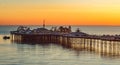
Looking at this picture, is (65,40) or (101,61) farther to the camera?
(65,40)

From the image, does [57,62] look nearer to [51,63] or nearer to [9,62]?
[51,63]

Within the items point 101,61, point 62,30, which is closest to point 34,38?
point 62,30

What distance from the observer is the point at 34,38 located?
117312 millimetres

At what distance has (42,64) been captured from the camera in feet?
157

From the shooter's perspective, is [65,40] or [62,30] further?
[62,30]

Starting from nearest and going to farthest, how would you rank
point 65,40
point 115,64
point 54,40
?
1. point 115,64
2. point 65,40
3. point 54,40

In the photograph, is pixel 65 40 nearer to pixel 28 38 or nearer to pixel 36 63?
pixel 28 38

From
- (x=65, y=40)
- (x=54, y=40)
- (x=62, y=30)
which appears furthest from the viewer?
(x=62, y=30)

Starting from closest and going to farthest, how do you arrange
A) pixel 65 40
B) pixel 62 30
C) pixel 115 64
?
pixel 115 64, pixel 65 40, pixel 62 30

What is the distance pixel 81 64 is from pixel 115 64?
4206 mm

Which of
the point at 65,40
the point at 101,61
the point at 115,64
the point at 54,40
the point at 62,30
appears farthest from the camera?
the point at 62,30

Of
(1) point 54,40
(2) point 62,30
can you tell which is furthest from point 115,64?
(2) point 62,30

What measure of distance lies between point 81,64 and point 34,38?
70162 mm

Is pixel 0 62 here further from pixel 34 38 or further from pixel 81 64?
pixel 34 38
